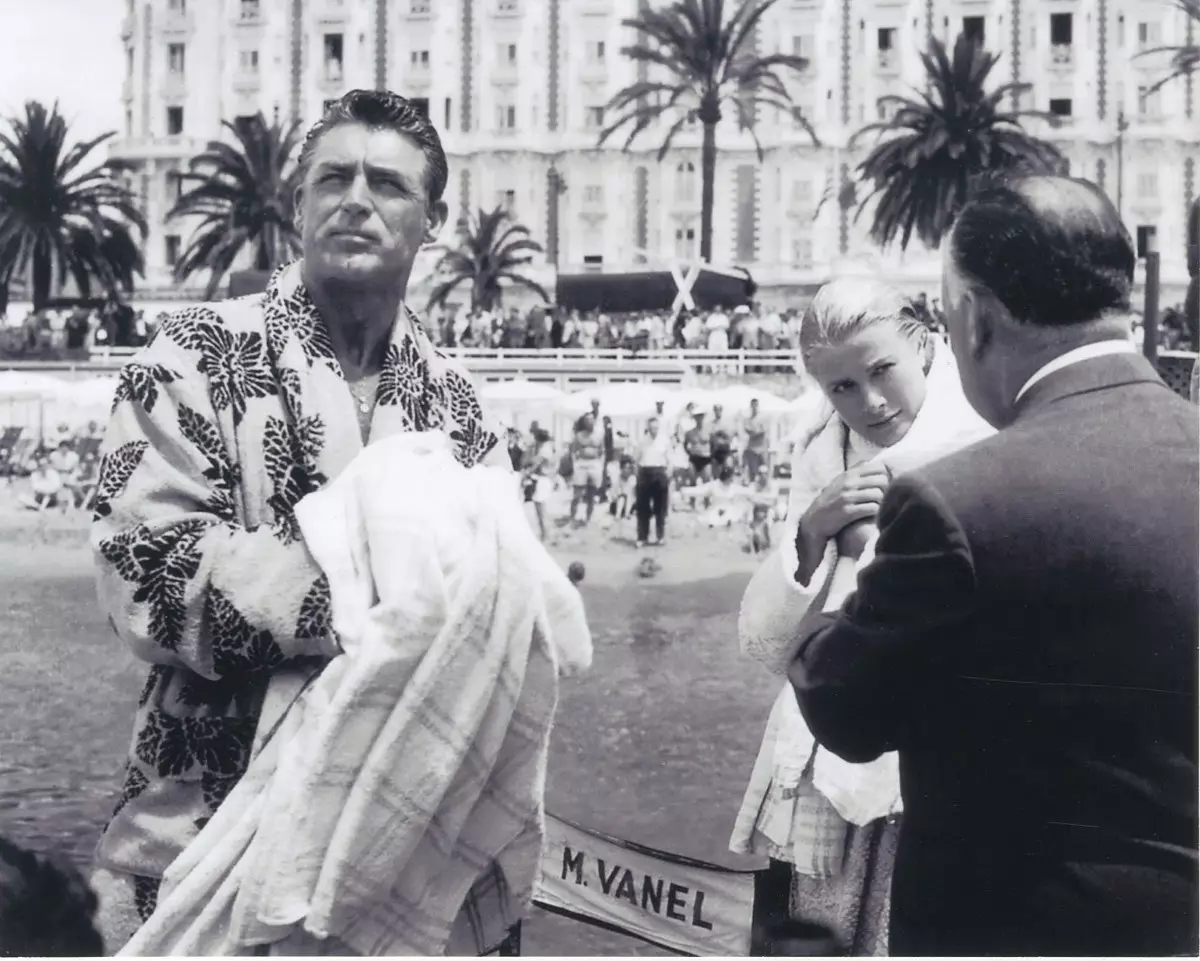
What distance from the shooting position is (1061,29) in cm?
463

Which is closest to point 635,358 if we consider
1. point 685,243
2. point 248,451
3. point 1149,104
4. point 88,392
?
point 685,243

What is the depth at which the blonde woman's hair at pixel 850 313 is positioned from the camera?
232 cm

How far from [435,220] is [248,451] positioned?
1.50 feet

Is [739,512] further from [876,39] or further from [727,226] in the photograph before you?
[876,39]

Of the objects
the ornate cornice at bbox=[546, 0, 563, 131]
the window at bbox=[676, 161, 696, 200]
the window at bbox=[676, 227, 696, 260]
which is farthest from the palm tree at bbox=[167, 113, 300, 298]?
the window at bbox=[676, 227, 696, 260]

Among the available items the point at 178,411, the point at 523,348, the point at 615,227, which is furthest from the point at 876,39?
the point at 523,348

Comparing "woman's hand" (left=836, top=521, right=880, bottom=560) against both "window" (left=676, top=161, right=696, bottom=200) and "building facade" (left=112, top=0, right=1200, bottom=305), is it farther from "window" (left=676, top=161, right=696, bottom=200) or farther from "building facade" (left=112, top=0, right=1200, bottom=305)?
"window" (left=676, top=161, right=696, bottom=200)

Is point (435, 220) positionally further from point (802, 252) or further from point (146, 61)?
point (802, 252)

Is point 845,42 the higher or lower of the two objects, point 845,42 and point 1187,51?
the higher

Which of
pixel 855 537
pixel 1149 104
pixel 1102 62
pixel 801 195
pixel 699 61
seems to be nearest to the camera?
pixel 855 537

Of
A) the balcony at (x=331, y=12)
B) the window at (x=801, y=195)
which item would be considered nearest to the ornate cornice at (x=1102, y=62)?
the balcony at (x=331, y=12)

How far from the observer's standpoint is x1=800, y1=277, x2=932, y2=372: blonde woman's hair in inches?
91.4

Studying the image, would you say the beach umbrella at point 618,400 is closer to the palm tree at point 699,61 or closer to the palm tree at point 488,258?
the palm tree at point 488,258

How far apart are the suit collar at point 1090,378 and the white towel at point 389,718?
60 centimetres
